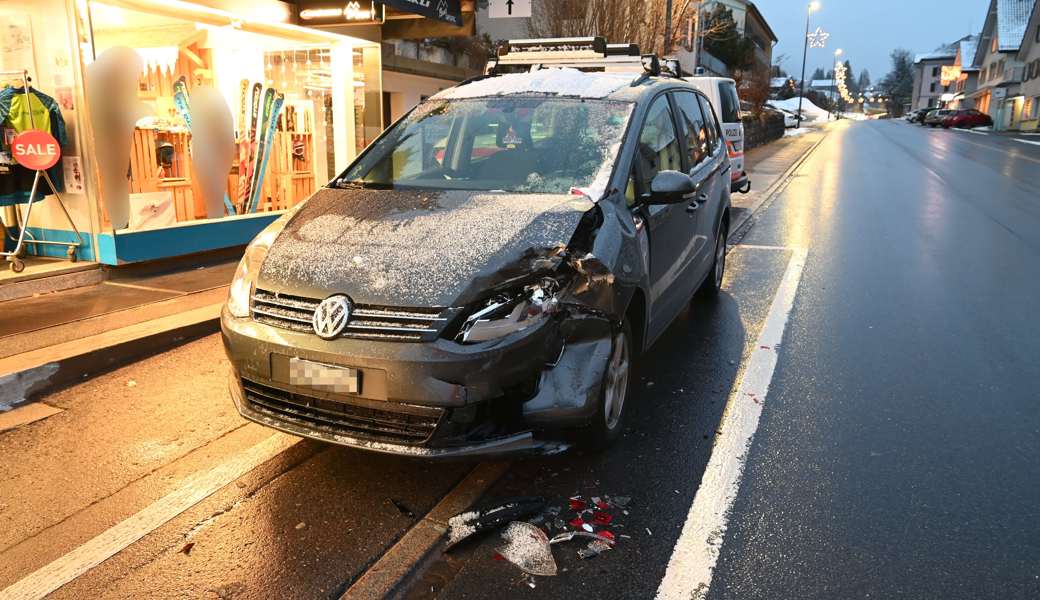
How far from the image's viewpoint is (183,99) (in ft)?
28.7

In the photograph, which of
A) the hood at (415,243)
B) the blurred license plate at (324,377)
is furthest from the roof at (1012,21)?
the blurred license plate at (324,377)

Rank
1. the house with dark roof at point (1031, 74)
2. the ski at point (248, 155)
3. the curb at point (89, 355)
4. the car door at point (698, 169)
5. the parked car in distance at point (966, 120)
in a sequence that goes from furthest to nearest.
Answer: the parked car in distance at point (966, 120), the house with dark roof at point (1031, 74), the ski at point (248, 155), the car door at point (698, 169), the curb at point (89, 355)

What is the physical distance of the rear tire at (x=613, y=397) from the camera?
376cm

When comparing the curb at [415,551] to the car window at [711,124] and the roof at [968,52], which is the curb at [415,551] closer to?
the car window at [711,124]

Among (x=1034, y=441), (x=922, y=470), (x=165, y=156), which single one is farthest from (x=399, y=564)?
(x=165, y=156)

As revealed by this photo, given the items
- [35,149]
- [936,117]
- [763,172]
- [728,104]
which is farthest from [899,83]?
[35,149]

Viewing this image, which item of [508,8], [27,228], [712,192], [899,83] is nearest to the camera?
[712,192]

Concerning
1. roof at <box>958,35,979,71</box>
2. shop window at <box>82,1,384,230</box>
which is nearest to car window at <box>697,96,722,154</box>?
shop window at <box>82,1,384,230</box>

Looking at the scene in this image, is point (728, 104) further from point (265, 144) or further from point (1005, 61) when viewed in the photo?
point (1005, 61)

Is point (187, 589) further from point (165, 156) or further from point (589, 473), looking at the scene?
point (165, 156)

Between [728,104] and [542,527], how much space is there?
1026 centimetres

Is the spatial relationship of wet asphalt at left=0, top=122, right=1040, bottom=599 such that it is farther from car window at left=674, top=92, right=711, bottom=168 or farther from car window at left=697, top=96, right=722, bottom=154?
car window at left=697, top=96, right=722, bottom=154

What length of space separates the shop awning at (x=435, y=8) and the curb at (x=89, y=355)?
15.3 feet

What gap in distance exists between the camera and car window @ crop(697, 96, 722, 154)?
21.2 feet
